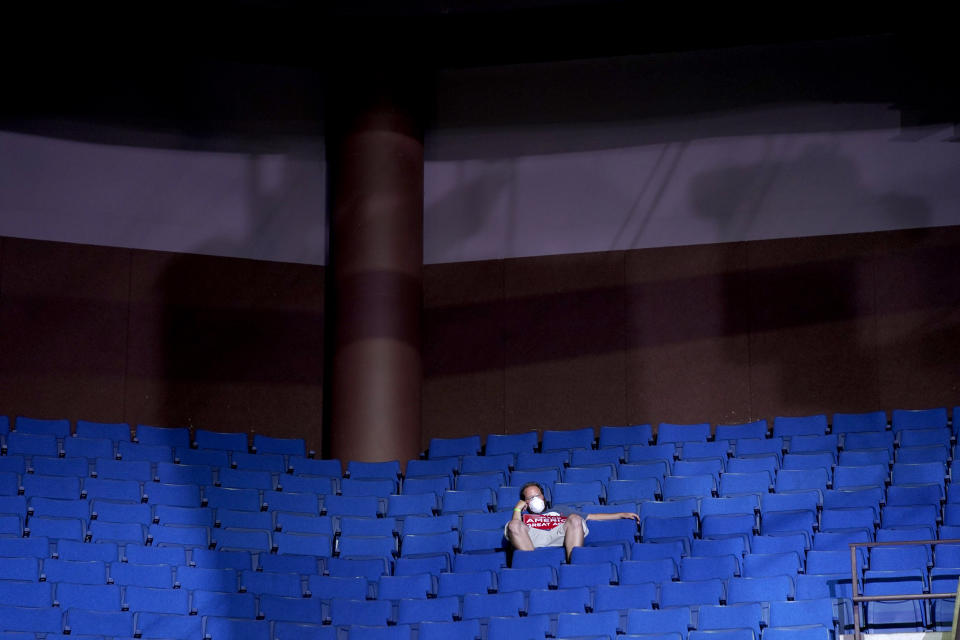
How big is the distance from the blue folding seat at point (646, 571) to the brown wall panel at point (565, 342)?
347 cm

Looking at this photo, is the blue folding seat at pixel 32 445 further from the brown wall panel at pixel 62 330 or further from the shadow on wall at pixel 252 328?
the shadow on wall at pixel 252 328

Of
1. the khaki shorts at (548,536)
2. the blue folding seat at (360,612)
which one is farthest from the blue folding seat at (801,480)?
the blue folding seat at (360,612)

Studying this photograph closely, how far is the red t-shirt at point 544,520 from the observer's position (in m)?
6.32

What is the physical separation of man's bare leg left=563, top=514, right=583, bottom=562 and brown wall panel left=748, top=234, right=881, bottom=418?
3.12 metres

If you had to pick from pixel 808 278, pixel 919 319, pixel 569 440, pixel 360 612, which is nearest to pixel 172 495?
pixel 360 612

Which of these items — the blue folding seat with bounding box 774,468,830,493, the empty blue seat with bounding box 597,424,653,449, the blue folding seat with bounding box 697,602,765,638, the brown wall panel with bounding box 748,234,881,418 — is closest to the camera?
the blue folding seat with bounding box 697,602,765,638

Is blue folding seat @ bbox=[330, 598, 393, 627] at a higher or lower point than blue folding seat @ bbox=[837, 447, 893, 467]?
lower

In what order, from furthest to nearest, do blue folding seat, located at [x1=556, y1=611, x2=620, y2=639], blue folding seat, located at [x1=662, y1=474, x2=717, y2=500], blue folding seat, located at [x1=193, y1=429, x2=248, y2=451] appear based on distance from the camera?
blue folding seat, located at [x1=193, y1=429, x2=248, y2=451] → blue folding seat, located at [x1=662, y1=474, x2=717, y2=500] → blue folding seat, located at [x1=556, y1=611, x2=620, y2=639]

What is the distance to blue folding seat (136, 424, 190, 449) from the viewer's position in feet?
26.4

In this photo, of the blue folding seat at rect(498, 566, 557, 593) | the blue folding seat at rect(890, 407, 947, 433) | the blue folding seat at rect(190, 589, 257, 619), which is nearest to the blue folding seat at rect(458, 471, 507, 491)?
the blue folding seat at rect(498, 566, 557, 593)

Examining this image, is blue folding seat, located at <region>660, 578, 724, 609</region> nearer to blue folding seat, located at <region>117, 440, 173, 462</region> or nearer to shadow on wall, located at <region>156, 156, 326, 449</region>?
blue folding seat, located at <region>117, 440, 173, 462</region>

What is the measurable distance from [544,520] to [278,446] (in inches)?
103

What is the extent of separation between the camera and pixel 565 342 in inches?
372

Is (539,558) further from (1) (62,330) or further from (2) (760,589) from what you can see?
(1) (62,330)
